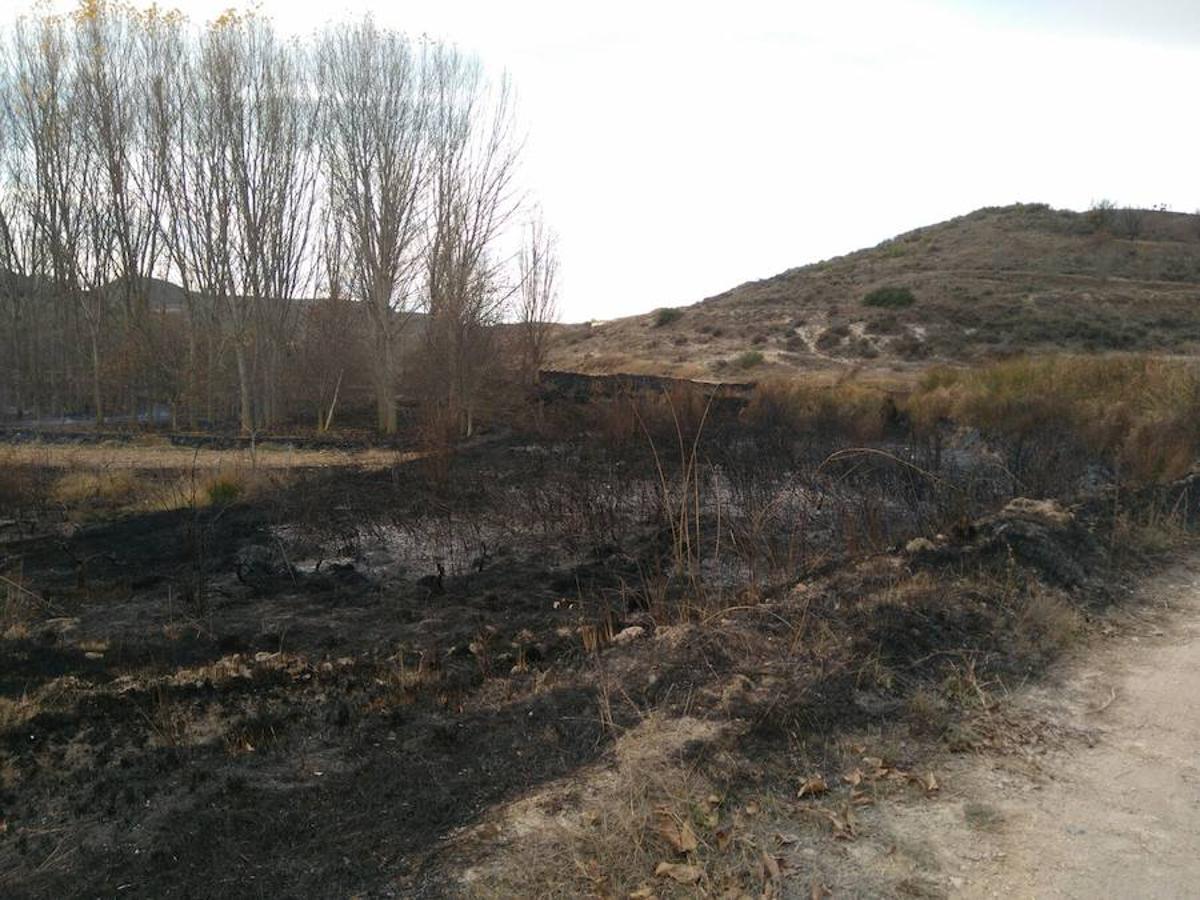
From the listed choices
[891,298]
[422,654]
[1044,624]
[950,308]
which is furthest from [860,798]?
[891,298]

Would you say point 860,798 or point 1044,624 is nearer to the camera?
point 860,798

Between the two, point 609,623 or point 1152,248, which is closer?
point 609,623

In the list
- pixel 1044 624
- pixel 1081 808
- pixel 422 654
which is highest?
pixel 1044 624

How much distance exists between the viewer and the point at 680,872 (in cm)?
342

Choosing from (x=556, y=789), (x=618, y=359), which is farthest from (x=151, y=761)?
(x=618, y=359)

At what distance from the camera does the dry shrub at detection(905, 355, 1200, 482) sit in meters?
12.4

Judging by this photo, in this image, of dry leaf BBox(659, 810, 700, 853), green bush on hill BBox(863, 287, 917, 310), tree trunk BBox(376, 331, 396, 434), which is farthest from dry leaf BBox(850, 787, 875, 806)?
green bush on hill BBox(863, 287, 917, 310)

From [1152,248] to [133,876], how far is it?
178ft

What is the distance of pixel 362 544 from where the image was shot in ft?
33.1

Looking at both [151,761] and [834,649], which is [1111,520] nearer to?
[834,649]

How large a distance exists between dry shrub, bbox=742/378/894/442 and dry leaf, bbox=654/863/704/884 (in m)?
13.5

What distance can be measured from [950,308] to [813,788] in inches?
1491

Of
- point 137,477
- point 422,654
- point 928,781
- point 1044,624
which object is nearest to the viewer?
point 928,781

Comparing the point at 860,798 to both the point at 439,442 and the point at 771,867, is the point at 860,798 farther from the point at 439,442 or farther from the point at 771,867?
the point at 439,442
